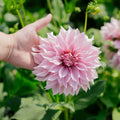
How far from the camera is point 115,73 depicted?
129 centimetres

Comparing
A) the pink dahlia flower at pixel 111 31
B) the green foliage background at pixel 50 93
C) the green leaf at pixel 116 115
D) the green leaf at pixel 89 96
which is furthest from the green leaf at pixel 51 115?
the pink dahlia flower at pixel 111 31

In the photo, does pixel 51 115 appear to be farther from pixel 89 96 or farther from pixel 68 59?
pixel 68 59

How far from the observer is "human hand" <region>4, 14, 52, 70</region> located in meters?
0.84

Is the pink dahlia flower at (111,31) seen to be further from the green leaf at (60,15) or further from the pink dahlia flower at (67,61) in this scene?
the pink dahlia flower at (67,61)

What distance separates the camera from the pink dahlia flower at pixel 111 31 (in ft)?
3.62

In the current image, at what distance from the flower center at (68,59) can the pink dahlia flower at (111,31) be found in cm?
42

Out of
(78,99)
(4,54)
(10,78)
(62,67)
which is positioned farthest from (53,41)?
(10,78)

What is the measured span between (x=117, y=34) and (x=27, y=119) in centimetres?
66

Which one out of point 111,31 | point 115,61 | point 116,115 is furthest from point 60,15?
point 116,115

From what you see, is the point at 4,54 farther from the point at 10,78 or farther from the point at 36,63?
the point at 10,78

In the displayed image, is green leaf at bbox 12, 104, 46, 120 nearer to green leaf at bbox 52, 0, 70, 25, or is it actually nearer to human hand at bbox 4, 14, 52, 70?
human hand at bbox 4, 14, 52, 70

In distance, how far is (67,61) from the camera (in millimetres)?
771

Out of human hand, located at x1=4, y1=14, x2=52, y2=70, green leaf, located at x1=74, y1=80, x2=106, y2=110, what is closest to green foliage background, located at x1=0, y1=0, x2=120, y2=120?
green leaf, located at x1=74, y1=80, x2=106, y2=110

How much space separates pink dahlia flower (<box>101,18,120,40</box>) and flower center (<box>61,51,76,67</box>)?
422 mm
